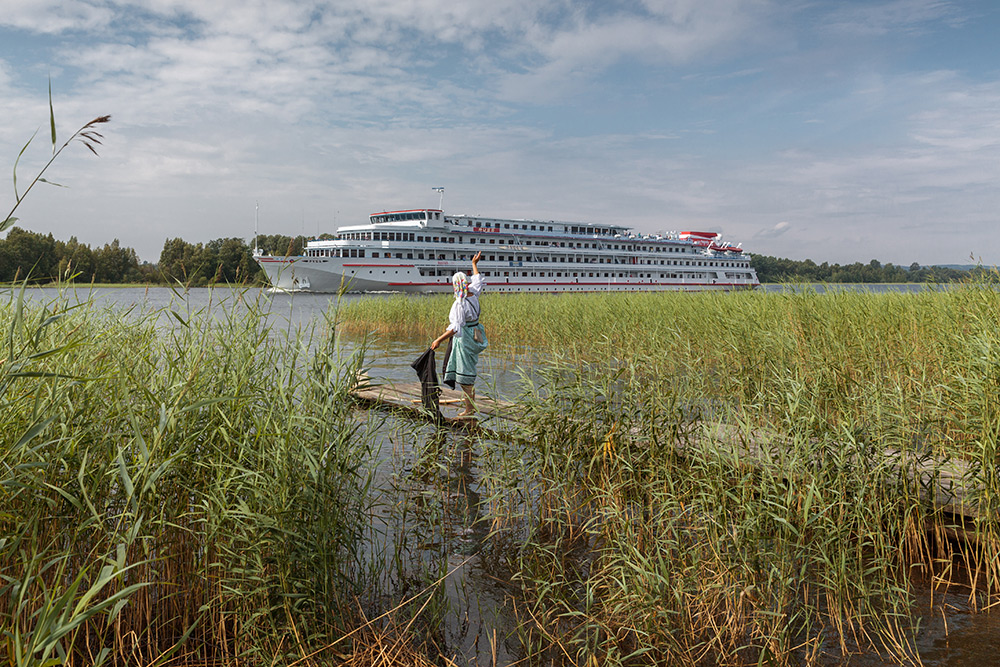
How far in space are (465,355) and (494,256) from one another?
39.0 m

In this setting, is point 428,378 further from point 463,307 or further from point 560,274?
point 560,274

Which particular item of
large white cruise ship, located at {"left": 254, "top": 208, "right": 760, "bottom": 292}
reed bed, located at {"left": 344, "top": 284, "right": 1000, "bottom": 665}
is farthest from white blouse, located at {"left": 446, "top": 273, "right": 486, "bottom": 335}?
large white cruise ship, located at {"left": 254, "top": 208, "right": 760, "bottom": 292}

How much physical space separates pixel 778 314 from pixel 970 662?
237 inches

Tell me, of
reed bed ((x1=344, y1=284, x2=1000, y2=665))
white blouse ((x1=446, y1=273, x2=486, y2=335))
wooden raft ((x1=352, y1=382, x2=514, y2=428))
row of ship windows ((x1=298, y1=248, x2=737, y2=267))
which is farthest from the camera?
row of ship windows ((x1=298, y1=248, x2=737, y2=267))

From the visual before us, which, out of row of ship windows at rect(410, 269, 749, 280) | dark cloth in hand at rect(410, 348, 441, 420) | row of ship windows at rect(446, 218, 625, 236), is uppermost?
row of ship windows at rect(446, 218, 625, 236)

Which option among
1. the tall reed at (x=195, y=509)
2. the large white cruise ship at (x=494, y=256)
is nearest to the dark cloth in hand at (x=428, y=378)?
the tall reed at (x=195, y=509)

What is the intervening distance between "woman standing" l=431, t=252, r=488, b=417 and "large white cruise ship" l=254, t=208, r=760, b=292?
31.5 metres

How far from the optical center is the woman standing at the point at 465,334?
6.68 m

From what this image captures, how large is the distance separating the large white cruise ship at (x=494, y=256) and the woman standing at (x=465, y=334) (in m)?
31.5

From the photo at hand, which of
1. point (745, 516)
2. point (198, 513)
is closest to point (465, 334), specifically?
point (745, 516)

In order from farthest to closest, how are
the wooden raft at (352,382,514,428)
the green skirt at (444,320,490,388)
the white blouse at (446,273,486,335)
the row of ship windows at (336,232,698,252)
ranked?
the row of ship windows at (336,232,698,252) → the green skirt at (444,320,490,388) → the white blouse at (446,273,486,335) → the wooden raft at (352,382,514,428)

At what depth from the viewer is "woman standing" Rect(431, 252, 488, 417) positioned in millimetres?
→ 6676

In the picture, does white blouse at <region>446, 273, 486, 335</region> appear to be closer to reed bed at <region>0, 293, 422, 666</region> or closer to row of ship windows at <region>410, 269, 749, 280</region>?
reed bed at <region>0, 293, 422, 666</region>

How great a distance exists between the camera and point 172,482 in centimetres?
276
